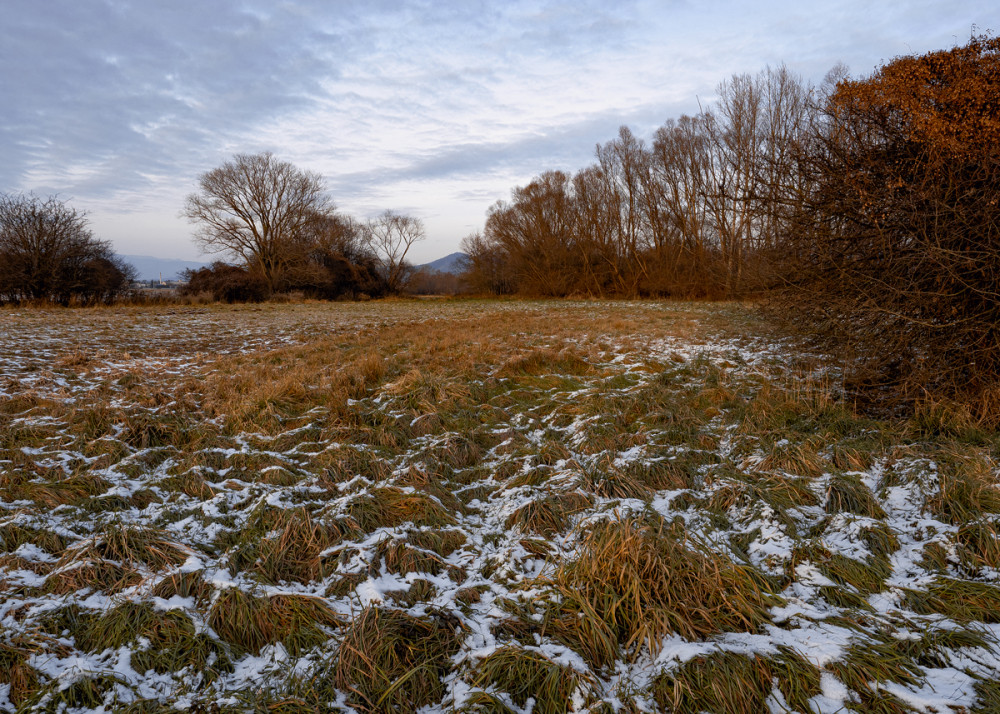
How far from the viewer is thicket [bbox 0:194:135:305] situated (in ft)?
75.4

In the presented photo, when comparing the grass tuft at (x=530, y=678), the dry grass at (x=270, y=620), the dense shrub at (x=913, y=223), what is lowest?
the grass tuft at (x=530, y=678)

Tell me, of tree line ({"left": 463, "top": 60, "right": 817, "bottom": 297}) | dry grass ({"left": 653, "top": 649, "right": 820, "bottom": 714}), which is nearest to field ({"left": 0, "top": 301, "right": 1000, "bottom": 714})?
dry grass ({"left": 653, "top": 649, "right": 820, "bottom": 714})

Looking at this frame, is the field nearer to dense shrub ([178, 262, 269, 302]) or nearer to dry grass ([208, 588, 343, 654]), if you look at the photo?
dry grass ([208, 588, 343, 654])

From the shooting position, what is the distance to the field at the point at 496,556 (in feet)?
6.97

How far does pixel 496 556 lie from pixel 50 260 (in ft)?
100

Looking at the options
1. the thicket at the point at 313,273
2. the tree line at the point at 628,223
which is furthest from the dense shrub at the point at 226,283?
the tree line at the point at 628,223

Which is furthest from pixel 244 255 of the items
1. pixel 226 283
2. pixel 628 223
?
pixel 628 223

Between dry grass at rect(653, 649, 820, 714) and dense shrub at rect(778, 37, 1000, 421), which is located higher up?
dense shrub at rect(778, 37, 1000, 421)

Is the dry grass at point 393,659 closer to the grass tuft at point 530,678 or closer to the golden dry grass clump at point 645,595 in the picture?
the grass tuft at point 530,678

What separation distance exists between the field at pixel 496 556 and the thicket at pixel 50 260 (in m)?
24.3

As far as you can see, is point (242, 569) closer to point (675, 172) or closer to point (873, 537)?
point (873, 537)

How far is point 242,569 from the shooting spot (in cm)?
289

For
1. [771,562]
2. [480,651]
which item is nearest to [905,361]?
[771,562]

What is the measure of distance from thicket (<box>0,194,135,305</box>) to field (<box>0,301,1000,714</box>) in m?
24.3
